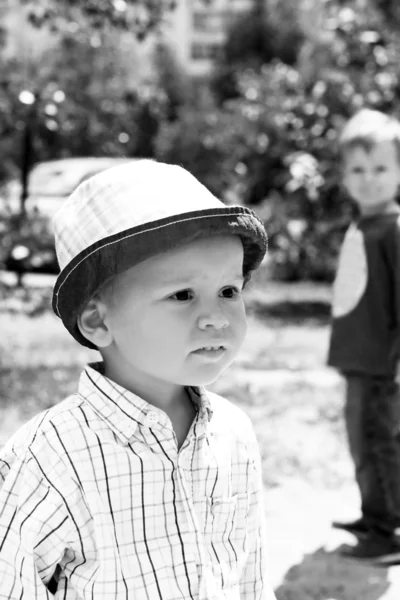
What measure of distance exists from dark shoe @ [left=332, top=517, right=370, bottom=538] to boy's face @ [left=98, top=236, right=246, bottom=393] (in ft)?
6.05

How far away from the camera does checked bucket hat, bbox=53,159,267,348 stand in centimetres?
143

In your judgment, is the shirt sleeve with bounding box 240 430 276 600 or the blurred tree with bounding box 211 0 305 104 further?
the blurred tree with bounding box 211 0 305 104

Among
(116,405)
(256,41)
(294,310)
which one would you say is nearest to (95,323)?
(116,405)

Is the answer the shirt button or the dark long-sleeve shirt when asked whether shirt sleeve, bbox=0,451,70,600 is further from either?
the dark long-sleeve shirt

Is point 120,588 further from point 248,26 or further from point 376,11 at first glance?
point 248,26

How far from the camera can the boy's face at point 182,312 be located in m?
1.48

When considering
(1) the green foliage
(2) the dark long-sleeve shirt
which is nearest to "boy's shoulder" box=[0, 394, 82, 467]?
(2) the dark long-sleeve shirt

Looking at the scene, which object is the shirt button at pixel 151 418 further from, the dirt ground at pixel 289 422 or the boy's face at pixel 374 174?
the boy's face at pixel 374 174

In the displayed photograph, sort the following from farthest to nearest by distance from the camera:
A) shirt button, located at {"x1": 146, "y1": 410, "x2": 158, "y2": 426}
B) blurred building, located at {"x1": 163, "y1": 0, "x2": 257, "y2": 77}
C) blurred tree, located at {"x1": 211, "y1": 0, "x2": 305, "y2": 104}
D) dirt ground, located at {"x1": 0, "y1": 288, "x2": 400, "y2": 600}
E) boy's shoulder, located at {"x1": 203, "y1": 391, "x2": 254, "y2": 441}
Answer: blurred building, located at {"x1": 163, "y1": 0, "x2": 257, "y2": 77}, blurred tree, located at {"x1": 211, "y1": 0, "x2": 305, "y2": 104}, dirt ground, located at {"x1": 0, "y1": 288, "x2": 400, "y2": 600}, boy's shoulder, located at {"x1": 203, "y1": 391, "x2": 254, "y2": 441}, shirt button, located at {"x1": 146, "y1": 410, "x2": 158, "y2": 426}

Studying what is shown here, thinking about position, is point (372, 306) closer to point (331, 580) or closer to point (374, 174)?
point (374, 174)

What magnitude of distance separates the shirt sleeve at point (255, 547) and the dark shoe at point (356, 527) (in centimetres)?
153

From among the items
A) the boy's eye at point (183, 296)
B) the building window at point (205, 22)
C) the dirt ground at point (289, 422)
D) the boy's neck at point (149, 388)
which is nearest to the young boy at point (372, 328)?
the dirt ground at point (289, 422)

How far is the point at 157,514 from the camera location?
1484mm

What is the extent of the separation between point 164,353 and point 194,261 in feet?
0.53
